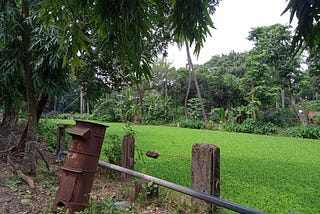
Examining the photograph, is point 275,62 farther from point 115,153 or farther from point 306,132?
point 115,153

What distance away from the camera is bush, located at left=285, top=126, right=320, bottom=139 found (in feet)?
39.1

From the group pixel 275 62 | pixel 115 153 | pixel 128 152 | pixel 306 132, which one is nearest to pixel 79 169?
pixel 128 152

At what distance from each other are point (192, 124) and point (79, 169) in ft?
44.1

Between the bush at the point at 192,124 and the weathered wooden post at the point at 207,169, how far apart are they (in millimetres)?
13046

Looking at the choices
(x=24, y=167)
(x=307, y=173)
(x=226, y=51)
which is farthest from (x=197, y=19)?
(x=226, y=51)

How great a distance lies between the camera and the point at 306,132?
12.1 meters

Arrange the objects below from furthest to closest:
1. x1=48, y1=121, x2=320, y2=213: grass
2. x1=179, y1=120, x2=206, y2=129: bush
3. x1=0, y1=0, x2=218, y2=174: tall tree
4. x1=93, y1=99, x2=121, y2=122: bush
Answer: x1=93, y1=99, x2=121, y2=122: bush → x1=179, y1=120, x2=206, y2=129: bush → x1=48, y1=121, x2=320, y2=213: grass → x1=0, y1=0, x2=218, y2=174: tall tree

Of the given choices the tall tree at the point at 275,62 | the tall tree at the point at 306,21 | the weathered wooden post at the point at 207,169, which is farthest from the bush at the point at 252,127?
the tall tree at the point at 306,21

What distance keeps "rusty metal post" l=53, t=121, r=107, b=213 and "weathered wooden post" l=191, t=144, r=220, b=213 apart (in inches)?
36.3

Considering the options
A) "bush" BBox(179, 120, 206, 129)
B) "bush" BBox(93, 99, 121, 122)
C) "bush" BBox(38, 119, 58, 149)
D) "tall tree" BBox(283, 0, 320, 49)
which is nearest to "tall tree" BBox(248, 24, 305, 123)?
"bush" BBox(179, 120, 206, 129)

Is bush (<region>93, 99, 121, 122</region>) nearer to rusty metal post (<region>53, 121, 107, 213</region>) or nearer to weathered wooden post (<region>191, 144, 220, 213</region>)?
rusty metal post (<region>53, 121, 107, 213</region>)

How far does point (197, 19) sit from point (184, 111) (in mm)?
17080

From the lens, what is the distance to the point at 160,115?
58.9 ft

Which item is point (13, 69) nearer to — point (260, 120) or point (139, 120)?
point (260, 120)
